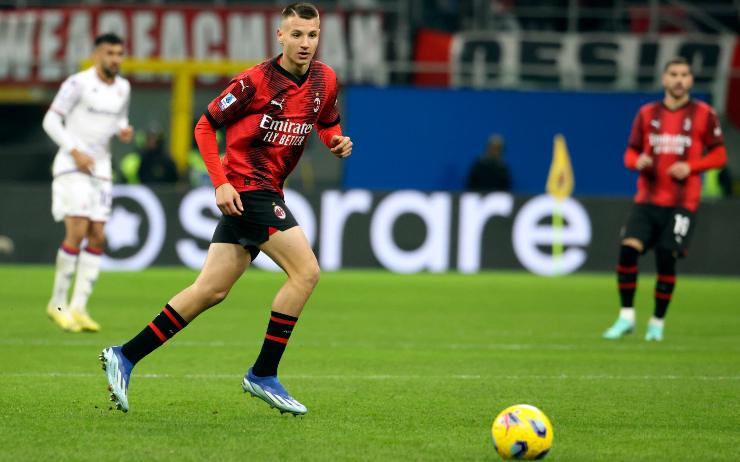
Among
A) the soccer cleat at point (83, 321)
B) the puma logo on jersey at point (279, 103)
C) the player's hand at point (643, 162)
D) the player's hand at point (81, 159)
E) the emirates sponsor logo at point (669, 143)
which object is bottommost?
the soccer cleat at point (83, 321)

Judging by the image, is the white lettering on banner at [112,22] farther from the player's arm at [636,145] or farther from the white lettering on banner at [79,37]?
the player's arm at [636,145]

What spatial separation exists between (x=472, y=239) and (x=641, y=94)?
16.4 ft

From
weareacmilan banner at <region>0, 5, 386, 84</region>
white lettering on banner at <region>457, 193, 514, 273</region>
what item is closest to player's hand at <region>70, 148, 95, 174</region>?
white lettering on banner at <region>457, 193, 514, 273</region>

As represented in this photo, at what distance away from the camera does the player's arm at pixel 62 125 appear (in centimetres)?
1112

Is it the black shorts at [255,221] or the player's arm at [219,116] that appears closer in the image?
the player's arm at [219,116]

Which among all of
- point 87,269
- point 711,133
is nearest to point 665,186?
point 711,133

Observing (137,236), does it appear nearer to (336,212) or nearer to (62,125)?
(336,212)

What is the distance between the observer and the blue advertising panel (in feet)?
74.8

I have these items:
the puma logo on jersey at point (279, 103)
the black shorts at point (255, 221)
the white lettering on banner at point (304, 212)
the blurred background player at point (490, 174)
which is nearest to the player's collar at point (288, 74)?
the puma logo on jersey at point (279, 103)

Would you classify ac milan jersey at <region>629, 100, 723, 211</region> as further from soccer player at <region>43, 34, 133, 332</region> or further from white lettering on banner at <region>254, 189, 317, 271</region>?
white lettering on banner at <region>254, 189, 317, 271</region>

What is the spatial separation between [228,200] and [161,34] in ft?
65.4

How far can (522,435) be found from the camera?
586 centimetres

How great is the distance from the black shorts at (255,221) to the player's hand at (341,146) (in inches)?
17.2

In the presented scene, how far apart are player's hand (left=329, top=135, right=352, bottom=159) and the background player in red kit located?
21 cm
